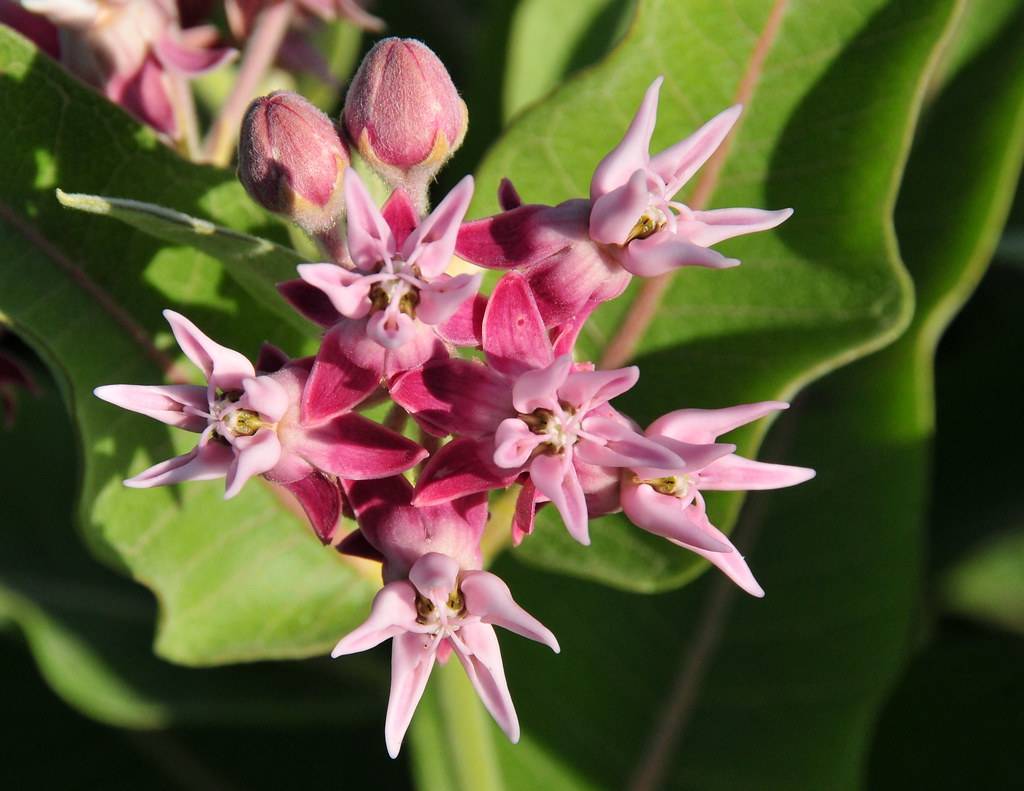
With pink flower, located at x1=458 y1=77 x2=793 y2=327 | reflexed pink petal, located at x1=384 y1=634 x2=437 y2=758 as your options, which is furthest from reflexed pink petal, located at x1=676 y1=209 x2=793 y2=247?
reflexed pink petal, located at x1=384 y1=634 x2=437 y2=758

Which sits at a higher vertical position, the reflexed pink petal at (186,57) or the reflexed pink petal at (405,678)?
the reflexed pink petal at (186,57)

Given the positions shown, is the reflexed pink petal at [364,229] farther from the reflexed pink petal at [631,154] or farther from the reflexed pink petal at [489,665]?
the reflexed pink petal at [489,665]

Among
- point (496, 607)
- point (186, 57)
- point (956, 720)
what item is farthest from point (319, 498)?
point (956, 720)

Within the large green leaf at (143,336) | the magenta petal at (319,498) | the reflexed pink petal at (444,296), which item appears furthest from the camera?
the large green leaf at (143,336)

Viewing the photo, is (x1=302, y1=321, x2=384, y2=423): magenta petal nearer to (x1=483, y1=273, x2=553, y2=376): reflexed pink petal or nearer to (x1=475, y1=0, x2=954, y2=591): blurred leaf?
(x1=483, y1=273, x2=553, y2=376): reflexed pink petal

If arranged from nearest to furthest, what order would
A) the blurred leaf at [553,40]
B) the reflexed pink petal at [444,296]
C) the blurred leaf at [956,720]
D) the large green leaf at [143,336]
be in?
the reflexed pink petal at [444,296] → the large green leaf at [143,336] → the blurred leaf at [553,40] → the blurred leaf at [956,720]

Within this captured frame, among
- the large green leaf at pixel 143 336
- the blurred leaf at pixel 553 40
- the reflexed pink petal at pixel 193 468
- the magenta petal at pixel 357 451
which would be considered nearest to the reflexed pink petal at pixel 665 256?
the magenta petal at pixel 357 451

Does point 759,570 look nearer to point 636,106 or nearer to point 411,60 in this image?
point 636,106

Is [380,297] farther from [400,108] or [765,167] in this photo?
[765,167]
